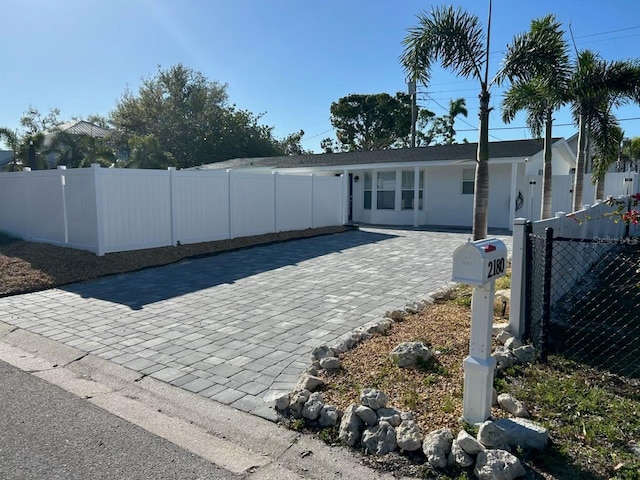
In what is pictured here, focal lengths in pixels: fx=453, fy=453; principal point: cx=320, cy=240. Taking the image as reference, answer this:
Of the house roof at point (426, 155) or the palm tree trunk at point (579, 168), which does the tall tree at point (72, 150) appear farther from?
the palm tree trunk at point (579, 168)

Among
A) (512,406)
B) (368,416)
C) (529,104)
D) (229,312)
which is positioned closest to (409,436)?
(368,416)

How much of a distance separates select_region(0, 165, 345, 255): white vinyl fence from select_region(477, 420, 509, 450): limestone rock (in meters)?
9.07

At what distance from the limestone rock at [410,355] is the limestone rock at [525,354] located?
832 mm

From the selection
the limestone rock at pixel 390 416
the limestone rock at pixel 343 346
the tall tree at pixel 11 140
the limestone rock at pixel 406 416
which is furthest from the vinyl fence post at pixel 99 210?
the tall tree at pixel 11 140

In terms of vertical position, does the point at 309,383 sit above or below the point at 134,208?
below

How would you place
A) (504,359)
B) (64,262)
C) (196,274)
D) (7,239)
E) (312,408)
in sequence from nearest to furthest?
(312,408), (504,359), (196,274), (64,262), (7,239)

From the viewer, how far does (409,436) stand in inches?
115

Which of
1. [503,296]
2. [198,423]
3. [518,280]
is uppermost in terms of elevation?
[518,280]

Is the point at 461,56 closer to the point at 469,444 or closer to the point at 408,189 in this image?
the point at 469,444

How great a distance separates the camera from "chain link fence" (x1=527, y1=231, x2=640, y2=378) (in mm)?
4320

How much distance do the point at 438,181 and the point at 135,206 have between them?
1247 cm

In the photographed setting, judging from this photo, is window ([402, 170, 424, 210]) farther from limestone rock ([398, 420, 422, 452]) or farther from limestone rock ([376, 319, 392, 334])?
limestone rock ([398, 420, 422, 452])

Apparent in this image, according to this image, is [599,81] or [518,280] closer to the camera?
[518,280]

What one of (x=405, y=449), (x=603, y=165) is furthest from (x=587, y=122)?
(x=405, y=449)
